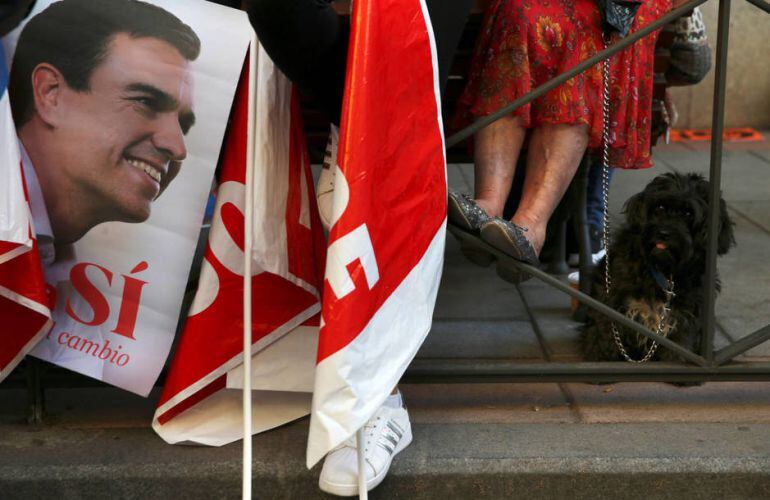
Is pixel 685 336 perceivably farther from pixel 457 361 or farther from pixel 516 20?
pixel 516 20

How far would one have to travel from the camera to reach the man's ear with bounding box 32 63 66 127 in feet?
9.18

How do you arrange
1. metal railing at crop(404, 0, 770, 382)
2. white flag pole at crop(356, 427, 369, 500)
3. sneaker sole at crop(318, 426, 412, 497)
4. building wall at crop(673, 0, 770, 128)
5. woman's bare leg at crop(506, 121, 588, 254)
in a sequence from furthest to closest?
building wall at crop(673, 0, 770, 128) < woman's bare leg at crop(506, 121, 588, 254) < metal railing at crop(404, 0, 770, 382) < sneaker sole at crop(318, 426, 412, 497) < white flag pole at crop(356, 427, 369, 500)

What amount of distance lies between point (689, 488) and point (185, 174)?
159cm

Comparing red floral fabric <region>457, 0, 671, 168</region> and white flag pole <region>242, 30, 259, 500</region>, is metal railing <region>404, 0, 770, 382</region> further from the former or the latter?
white flag pole <region>242, 30, 259, 500</region>

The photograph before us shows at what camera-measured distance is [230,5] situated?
2.86m

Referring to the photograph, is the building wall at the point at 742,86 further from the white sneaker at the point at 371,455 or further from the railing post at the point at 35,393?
the railing post at the point at 35,393

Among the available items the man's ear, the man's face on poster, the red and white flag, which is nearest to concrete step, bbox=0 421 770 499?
the red and white flag

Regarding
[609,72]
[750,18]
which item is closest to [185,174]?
[609,72]

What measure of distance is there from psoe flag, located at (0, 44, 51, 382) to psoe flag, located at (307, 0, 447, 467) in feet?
2.65

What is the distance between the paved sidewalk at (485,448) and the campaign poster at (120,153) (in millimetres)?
262

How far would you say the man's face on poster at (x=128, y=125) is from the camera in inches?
110

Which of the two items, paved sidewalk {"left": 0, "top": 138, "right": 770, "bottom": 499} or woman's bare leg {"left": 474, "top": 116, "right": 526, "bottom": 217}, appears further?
woman's bare leg {"left": 474, "top": 116, "right": 526, "bottom": 217}

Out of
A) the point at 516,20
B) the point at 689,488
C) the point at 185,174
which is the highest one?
the point at 516,20

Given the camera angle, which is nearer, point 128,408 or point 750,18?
point 128,408
